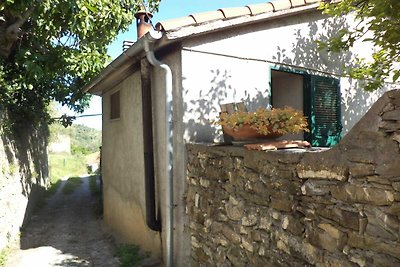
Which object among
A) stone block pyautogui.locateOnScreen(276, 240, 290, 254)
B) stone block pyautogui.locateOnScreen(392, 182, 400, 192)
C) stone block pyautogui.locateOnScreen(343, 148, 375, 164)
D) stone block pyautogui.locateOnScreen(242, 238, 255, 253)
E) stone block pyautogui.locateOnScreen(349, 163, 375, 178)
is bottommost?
stone block pyautogui.locateOnScreen(242, 238, 255, 253)

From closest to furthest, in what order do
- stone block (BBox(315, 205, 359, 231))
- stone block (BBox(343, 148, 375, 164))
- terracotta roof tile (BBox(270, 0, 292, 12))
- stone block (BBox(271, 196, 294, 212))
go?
stone block (BBox(343, 148, 375, 164))
stone block (BBox(315, 205, 359, 231))
stone block (BBox(271, 196, 294, 212))
terracotta roof tile (BBox(270, 0, 292, 12))

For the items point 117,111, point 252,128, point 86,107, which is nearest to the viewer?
point 252,128

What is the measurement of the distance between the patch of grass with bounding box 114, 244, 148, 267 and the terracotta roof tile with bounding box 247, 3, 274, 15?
4.41 metres

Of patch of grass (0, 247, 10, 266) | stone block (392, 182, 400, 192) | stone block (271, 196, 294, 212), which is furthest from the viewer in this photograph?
patch of grass (0, 247, 10, 266)

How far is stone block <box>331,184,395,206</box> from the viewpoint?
83.7 inches

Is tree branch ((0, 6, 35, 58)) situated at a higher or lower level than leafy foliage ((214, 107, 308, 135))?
higher

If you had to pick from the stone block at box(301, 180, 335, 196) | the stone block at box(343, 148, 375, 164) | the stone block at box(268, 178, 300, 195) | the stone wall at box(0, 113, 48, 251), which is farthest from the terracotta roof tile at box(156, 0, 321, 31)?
the stone wall at box(0, 113, 48, 251)

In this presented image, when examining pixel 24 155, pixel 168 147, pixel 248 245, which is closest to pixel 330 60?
pixel 168 147

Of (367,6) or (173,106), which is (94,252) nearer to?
(173,106)

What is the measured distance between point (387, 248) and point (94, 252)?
583 cm

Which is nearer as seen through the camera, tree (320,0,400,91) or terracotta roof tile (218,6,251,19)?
tree (320,0,400,91)

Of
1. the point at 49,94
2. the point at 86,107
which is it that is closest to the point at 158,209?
the point at 49,94

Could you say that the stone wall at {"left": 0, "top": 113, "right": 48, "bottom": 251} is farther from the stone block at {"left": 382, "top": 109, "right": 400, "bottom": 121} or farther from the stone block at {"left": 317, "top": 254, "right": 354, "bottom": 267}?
the stone block at {"left": 382, "top": 109, "right": 400, "bottom": 121}

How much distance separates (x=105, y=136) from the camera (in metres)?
8.83
